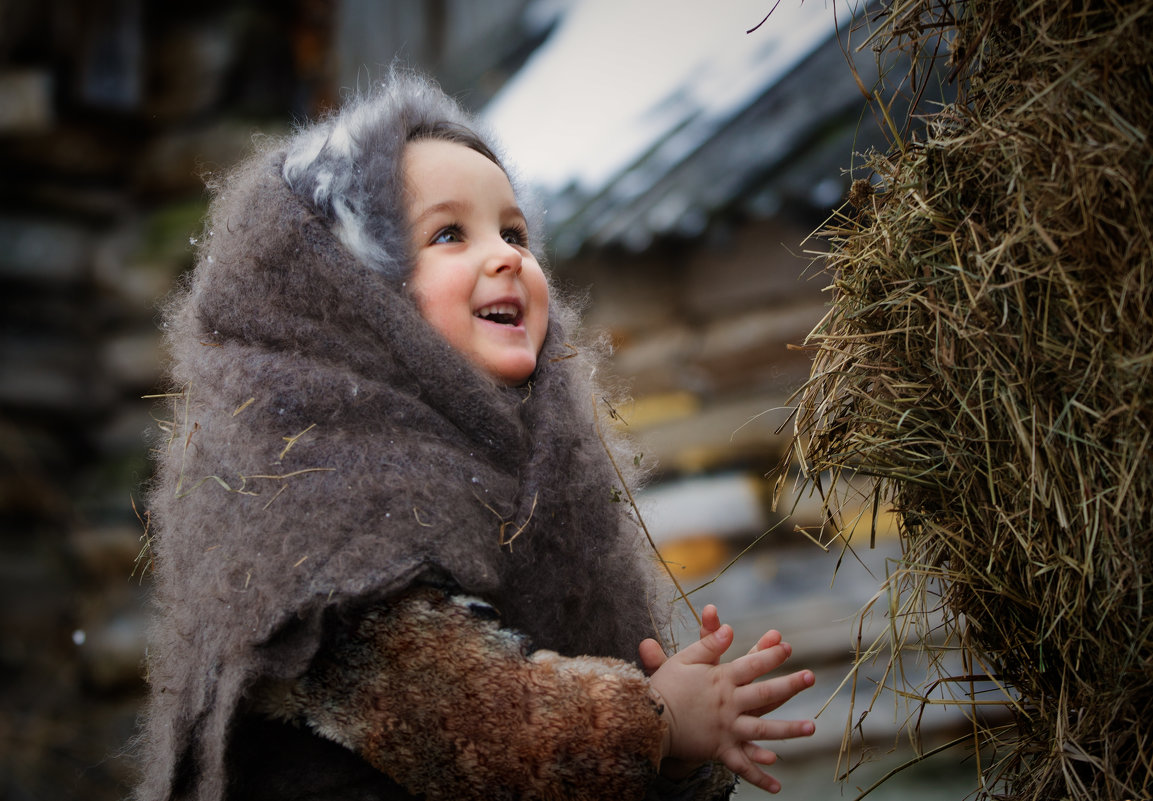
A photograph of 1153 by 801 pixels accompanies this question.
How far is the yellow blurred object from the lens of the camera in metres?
4.01

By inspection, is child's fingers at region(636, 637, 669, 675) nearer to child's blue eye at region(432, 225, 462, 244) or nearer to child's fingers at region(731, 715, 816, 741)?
child's fingers at region(731, 715, 816, 741)

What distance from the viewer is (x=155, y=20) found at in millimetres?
5234

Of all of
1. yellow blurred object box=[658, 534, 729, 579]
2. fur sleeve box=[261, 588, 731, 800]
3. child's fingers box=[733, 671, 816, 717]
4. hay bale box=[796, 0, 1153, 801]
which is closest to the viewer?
hay bale box=[796, 0, 1153, 801]

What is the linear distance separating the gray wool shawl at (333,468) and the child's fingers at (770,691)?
1.07ft

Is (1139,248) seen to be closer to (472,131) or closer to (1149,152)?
(1149,152)

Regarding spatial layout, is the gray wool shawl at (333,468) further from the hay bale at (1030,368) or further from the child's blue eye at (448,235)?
the hay bale at (1030,368)

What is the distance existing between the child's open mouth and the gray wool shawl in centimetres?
10

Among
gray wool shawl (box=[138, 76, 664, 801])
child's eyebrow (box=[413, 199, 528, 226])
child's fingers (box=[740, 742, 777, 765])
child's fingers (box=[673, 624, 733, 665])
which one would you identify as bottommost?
child's fingers (box=[740, 742, 777, 765])

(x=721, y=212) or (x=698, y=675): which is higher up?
(x=721, y=212)

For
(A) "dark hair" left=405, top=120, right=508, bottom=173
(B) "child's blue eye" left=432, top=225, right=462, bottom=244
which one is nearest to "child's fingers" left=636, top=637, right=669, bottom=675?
(B) "child's blue eye" left=432, top=225, right=462, bottom=244

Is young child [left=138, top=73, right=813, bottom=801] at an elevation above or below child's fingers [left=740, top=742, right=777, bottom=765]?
above

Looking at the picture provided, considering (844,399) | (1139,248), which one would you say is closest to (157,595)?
(844,399)

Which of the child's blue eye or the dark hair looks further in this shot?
the dark hair

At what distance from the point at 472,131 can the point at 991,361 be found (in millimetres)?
1262
